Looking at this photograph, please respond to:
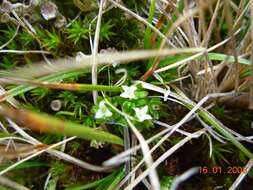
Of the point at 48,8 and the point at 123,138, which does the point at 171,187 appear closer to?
the point at 123,138
